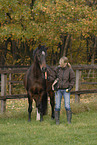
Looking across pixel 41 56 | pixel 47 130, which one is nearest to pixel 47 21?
pixel 41 56

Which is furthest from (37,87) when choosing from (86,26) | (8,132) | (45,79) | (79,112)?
(86,26)

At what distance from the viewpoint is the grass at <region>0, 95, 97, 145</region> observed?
6.18 m

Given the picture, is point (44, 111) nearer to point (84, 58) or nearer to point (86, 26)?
point (86, 26)

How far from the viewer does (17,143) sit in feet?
19.7

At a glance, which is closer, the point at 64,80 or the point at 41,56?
the point at 41,56

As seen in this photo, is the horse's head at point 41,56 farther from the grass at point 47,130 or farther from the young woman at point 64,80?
the grass at point 47,130

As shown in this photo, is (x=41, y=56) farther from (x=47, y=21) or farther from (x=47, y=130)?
(x=47, y=21)

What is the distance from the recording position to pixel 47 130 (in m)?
7.18

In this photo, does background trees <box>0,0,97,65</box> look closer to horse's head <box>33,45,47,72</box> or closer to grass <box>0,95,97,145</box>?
grass <box>0,95,97,145</box>

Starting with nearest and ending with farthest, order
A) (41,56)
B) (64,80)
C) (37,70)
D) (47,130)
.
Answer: (47,130), (41,56), (64,80), (37,70)

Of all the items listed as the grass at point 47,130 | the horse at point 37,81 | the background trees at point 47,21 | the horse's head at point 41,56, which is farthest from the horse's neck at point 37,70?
the background trees at point 47,21

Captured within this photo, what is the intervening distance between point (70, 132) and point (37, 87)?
73.4 inches

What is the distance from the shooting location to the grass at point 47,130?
20.3ft

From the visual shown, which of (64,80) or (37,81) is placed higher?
(64,80)
